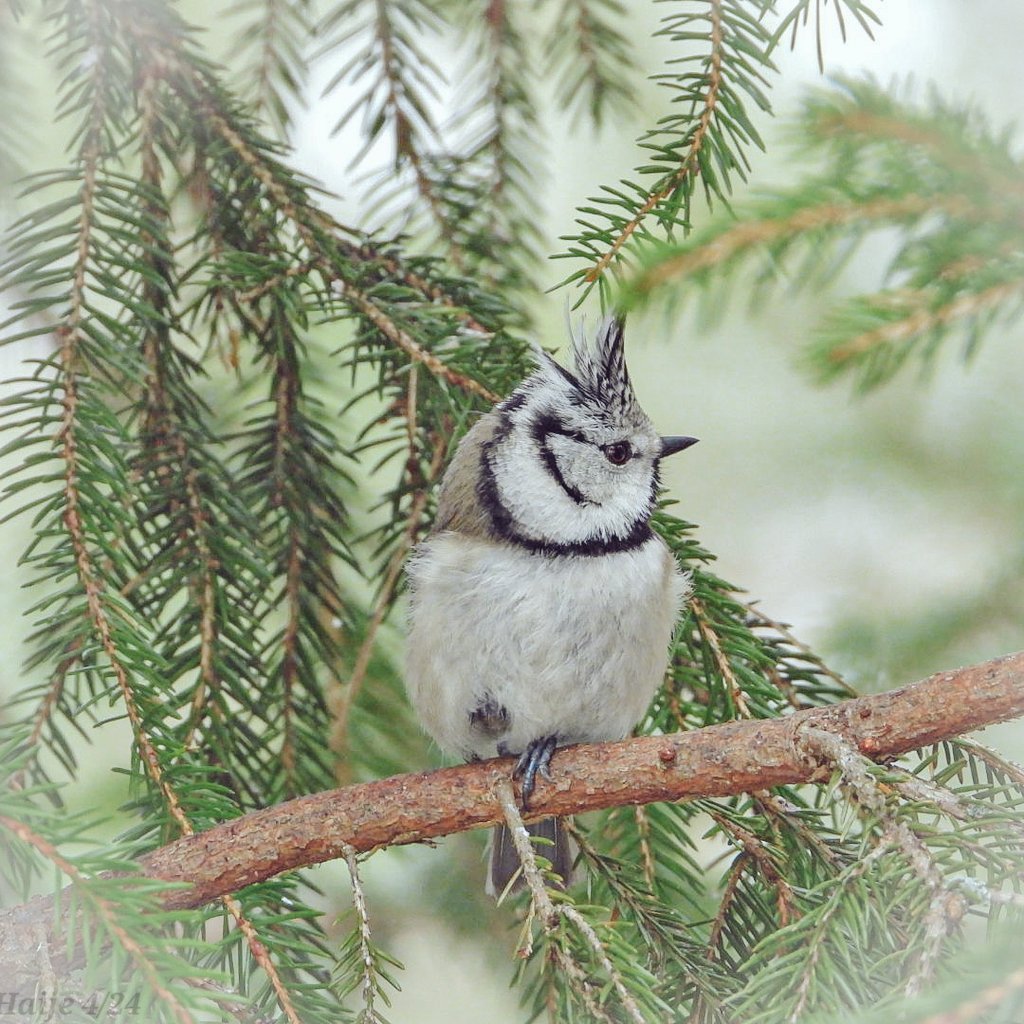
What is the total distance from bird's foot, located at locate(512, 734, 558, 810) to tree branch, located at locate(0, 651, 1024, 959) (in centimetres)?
2

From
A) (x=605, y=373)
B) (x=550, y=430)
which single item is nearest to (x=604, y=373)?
(x=605, y=373)

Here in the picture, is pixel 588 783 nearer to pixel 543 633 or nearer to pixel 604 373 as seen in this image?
pixel 543 633

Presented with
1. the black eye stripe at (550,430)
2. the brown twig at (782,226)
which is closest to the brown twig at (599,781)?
the black eye stripe at (550,430)

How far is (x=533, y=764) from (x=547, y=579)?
313 mm

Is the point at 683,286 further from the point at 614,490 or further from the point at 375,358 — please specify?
the point at 375,358

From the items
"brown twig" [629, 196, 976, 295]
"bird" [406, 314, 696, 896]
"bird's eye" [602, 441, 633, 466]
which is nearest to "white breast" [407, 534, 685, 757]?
"bird" [406, 314, 696, 896]

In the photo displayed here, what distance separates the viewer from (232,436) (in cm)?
166

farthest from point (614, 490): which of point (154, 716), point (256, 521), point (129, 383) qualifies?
point (154, 716)

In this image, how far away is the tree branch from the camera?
1068 millimetres

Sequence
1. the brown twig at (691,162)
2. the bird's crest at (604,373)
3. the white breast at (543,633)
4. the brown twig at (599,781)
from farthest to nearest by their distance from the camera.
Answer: the bird's crest at (604,373) < the white breast at (543,633) < the brown twig at (691,162) < the brown twig at (599,781)

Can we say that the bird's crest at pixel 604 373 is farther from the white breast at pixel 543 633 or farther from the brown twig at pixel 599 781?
the brown twig at pixel 599 781

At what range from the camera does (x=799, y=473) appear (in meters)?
3.04

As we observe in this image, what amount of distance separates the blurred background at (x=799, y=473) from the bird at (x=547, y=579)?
0.63 ft

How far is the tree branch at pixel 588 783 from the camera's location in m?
1.07
